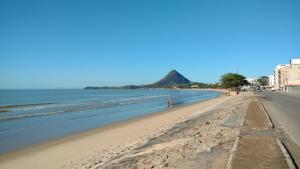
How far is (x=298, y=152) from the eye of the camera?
30.0ft

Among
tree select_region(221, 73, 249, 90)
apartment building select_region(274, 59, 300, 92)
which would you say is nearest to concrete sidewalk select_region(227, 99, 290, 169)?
tree select_region(221, 73, 249, 90)

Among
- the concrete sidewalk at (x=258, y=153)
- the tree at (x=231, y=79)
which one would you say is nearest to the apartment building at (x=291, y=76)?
the tree at (x=231, y=79)

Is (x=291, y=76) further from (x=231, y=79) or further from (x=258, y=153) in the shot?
(x=258, y=153)

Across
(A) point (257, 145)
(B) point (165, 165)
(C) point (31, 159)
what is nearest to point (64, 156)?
(C) point (31, 159)

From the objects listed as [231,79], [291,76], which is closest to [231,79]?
[231,79]

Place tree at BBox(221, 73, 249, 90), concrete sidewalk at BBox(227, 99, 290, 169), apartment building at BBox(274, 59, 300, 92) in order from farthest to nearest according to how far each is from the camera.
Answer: apartment building at BBox(274, 59, 300, 92), tree at BBox(221, 73, 249, 90), concrete sidewalk at BBox(227, 99, 290, 169)

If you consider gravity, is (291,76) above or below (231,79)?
above

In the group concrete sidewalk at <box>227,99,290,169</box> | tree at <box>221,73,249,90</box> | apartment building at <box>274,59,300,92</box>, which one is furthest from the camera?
apartment building at <box>274,59,300,92</box>

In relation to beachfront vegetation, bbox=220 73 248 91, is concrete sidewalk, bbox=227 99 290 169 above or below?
below

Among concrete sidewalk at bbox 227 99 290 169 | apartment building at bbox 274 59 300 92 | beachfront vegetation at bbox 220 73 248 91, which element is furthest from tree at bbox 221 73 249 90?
concrete sidewalk at bbox 227 99 290 169

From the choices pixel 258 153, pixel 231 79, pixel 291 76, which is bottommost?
pixel 258 153

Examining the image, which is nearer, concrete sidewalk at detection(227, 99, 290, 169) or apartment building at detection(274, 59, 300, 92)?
concrete sidewalk at detection(227, 99, 290, 169)

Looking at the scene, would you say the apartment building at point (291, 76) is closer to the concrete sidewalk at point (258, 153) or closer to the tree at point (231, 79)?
the tree at point (231, 79)

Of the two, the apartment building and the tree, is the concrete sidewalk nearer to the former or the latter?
the tree
